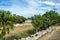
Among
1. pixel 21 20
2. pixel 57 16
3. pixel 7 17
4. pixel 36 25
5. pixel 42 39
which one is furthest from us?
pixel 21 20

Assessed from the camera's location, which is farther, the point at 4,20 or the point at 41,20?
the point at 41,20

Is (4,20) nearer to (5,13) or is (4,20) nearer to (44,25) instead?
(5,13)

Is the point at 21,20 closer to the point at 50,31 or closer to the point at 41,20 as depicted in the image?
the point at 41,20

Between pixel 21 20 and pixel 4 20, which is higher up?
pixel 4 20

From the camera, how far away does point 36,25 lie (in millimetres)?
52656

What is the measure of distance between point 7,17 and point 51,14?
2823 cm

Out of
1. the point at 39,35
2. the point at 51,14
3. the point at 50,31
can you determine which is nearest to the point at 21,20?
the point at 51,14

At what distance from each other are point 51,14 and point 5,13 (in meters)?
28.2

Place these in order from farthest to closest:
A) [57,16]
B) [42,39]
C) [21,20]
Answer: [21,20] < [57,16] < [42,39]

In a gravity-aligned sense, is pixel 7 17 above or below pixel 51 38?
above

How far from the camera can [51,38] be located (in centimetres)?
3412

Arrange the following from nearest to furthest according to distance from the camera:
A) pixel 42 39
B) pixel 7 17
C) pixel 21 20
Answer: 1. pixel 42 39
2. pixel 7 17
3. pixel 21 20

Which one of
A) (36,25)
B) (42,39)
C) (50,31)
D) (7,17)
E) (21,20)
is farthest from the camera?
(21,20)

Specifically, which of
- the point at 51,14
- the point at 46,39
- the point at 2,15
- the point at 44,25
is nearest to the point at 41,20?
the point at 44,25
